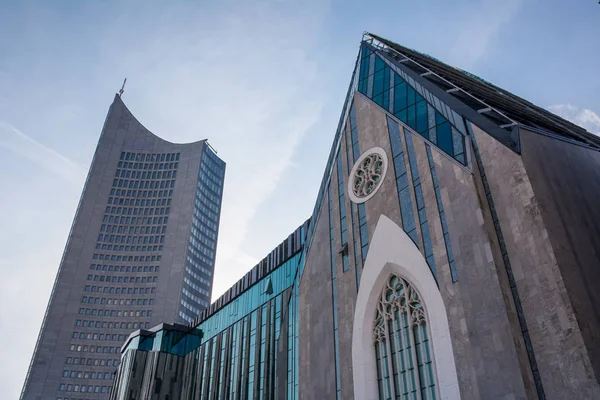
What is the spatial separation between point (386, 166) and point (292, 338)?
54.4 feet

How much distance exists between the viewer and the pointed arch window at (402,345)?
89.4ft

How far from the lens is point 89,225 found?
124688 mm

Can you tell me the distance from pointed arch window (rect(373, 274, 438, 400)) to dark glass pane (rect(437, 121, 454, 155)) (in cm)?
855

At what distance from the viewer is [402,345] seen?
1150 inches

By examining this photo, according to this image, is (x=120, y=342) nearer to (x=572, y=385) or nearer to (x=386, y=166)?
(x=386, y=166)

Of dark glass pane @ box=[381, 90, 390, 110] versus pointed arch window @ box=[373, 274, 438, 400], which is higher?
dark glass pane @ box=[381, 90, 390, 110]

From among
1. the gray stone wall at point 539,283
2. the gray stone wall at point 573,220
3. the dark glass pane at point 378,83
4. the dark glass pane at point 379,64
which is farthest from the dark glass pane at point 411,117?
the dark glass pane at point 379,64

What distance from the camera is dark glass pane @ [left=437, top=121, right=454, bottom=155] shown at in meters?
30.6

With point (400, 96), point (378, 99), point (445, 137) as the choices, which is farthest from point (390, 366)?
point (378, 99)

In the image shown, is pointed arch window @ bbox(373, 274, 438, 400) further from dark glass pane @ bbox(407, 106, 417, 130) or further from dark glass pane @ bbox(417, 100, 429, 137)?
dark glass pane @ bbox(407, 106, 417, 130)

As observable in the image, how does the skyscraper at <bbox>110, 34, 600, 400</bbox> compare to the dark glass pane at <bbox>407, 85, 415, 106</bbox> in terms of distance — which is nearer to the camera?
the skyscraper at <bbox>110, 34, 600, 400</bbox>

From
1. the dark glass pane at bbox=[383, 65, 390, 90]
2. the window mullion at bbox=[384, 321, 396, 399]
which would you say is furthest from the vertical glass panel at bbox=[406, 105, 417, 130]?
the window mullion at bbox=[384, 321, 396, 399]

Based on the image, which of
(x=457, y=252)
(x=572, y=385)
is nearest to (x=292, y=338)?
(x=457, y=252)

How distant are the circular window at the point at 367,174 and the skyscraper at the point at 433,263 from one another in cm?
11
